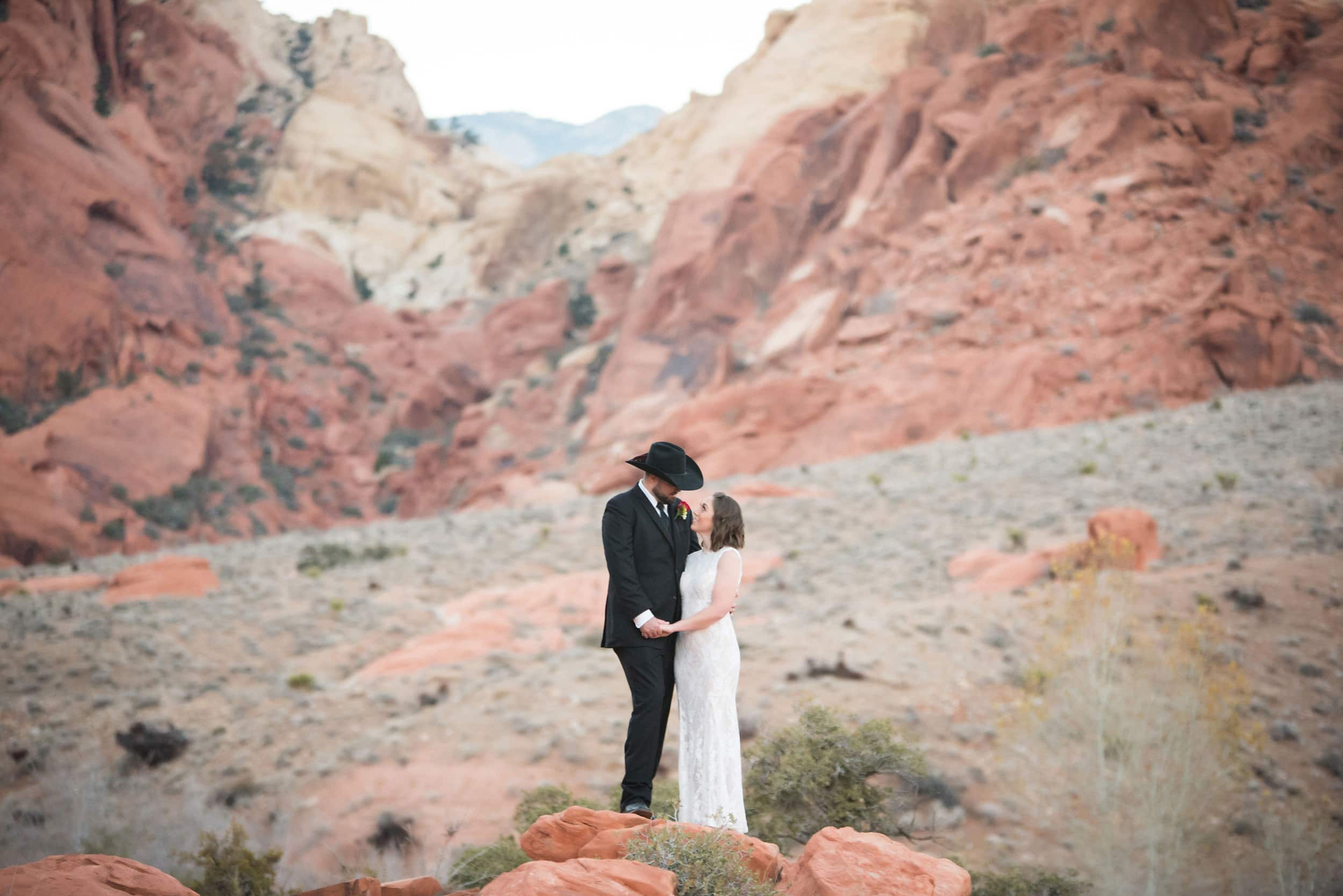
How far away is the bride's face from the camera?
4.08 metres

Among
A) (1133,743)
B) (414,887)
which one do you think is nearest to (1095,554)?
(1133,743)

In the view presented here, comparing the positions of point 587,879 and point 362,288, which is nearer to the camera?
point 587,879

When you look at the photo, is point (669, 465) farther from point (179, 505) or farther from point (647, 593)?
point (179, 505)

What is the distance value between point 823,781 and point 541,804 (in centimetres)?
171

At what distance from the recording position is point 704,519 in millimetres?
4098

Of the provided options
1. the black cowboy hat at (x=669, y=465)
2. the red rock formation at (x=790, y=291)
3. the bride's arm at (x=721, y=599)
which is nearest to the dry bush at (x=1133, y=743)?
the bride's arm at (x=721, y=599)

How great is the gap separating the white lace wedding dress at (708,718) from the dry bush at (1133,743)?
9.12ft

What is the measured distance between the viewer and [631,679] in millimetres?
3975

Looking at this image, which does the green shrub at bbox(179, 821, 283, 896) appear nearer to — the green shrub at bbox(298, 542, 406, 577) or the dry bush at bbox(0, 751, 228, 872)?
the dry bush at bbox(0, 751, 228, 872)

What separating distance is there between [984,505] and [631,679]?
1107 centimetres

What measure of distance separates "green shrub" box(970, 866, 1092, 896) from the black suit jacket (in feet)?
7.01

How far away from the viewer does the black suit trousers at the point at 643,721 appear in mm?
3902

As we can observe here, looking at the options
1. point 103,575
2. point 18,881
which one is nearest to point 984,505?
point 18,881

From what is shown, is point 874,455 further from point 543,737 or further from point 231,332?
point 231,332
